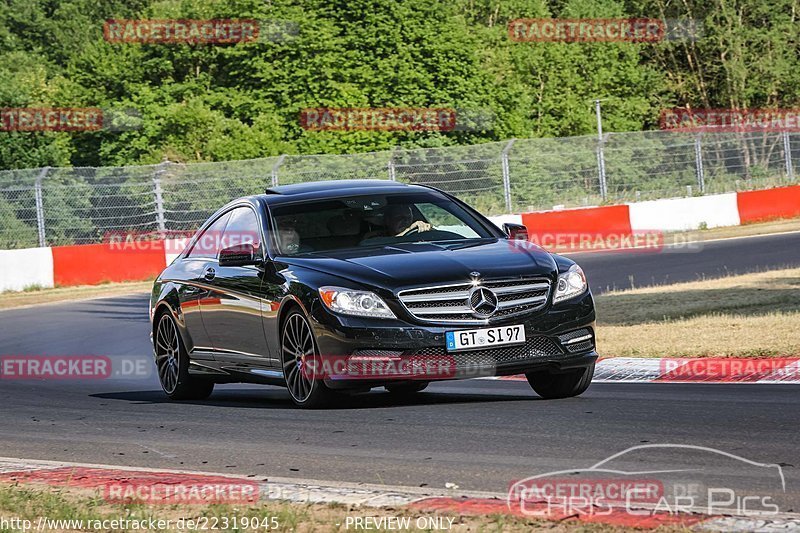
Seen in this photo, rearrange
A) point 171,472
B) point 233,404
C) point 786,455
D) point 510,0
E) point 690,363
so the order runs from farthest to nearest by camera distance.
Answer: point 510,0
point 690,363
point 233,404
point 171,472
point 786,455

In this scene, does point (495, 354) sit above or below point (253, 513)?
above

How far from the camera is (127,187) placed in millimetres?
28375

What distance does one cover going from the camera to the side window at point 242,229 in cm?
1014

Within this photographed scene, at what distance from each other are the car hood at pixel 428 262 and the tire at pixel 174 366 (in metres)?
2.02

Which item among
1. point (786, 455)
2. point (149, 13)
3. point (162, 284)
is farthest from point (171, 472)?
point (149, 13)

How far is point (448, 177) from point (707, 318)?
1641 centimetres

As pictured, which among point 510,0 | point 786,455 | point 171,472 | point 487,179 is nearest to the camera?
point 786,455

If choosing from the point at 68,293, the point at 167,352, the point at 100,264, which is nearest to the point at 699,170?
the point at 100,264

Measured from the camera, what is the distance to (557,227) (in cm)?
2995

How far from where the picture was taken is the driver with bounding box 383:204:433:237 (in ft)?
32.4

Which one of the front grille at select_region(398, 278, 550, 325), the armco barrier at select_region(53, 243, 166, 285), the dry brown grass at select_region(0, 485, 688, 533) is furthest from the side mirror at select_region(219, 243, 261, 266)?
the armco barrier at select_region(53, 243, 166, 285)

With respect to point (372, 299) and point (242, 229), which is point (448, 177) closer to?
point (242, 229)

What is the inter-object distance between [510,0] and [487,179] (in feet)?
140

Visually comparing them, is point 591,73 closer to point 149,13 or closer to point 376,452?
point 149,13
